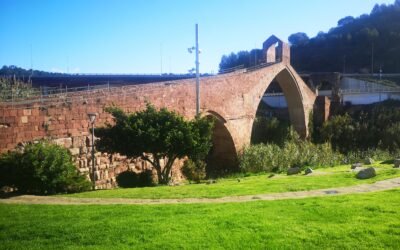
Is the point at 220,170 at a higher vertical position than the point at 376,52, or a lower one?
lower

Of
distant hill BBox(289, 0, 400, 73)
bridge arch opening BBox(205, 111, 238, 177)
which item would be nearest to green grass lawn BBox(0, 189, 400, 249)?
bridge arch opening BBox(205, 111, 238, 177)

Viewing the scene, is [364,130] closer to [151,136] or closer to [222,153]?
[222,153]

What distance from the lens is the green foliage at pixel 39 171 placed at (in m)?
9.70

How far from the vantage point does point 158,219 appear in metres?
6.55

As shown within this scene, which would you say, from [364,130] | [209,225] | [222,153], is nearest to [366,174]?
[209,225]

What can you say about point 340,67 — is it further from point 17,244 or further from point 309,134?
point 17,244

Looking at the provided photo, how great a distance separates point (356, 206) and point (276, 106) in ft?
121

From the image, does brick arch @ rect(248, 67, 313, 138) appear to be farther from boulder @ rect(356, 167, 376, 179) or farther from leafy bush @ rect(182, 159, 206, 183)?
boulder @ rect(356, 167, 376, 179)

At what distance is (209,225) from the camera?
617 centimetres

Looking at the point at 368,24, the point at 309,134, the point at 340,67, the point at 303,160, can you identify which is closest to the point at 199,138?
the point at 303,160

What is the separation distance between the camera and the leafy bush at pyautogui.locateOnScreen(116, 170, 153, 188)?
14262 mm

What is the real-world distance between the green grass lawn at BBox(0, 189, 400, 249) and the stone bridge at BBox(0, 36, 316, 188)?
4.66m

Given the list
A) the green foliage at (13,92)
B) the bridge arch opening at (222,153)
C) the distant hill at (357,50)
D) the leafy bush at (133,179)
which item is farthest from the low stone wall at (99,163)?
Answer: the distant hill at (357,50)

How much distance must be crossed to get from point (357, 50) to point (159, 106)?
2164 inches
